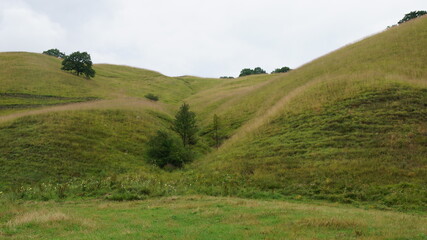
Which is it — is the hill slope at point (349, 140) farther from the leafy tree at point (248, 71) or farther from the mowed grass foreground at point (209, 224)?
the leafy tree at point (248, 71)

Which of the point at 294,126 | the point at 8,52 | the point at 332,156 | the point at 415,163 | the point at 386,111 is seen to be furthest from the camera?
the point at 8,52

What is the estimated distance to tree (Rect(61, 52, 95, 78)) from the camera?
7356cm

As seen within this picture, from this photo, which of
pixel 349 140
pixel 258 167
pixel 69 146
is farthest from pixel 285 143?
pixel 69 146

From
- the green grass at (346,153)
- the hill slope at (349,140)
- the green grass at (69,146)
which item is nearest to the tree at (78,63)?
the green grass at (69,146)

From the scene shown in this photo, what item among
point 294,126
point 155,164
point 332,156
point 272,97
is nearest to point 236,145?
point 294,126

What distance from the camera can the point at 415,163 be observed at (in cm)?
1977

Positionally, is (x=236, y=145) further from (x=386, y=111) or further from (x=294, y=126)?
(x=386, y=111)

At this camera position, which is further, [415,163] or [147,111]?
[147,111]

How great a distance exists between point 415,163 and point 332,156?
5.05 meters

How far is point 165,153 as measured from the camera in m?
30.4

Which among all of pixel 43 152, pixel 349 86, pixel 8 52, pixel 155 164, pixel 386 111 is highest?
pixel 8 52

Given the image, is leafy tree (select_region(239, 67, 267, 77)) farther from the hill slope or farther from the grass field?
the hill slope

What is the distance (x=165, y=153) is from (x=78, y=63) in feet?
177

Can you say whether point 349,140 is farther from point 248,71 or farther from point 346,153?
point 248,71
